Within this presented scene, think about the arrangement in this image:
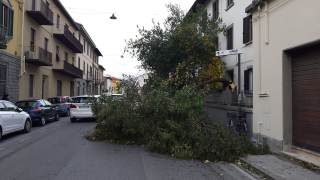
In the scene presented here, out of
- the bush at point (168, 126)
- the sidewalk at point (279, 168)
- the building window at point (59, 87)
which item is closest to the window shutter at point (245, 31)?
the bush at point (168, 126)

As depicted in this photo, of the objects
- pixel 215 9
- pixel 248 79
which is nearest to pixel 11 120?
pixel 248 79

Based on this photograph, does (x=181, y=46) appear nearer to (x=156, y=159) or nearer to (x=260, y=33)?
(x=260, y=33)

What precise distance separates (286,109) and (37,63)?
24533 millimetres

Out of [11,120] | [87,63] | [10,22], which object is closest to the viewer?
[11,120]

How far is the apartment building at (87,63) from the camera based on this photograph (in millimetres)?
56181

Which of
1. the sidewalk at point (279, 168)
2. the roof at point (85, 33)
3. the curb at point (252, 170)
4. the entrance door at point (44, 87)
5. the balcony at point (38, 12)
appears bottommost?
the curb at point (252, 170)

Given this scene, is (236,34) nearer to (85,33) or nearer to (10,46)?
(10,46)

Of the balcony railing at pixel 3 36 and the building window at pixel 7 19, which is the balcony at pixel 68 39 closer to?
the building window at pixel 7 19

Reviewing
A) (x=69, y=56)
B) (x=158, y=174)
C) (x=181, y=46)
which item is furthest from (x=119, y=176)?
(x=69, y=56)

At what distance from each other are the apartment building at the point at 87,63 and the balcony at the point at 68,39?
5.03m

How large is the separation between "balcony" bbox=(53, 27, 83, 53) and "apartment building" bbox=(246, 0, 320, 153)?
29.5m

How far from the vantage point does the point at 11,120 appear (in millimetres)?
16172

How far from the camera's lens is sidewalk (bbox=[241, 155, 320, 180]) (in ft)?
26.8

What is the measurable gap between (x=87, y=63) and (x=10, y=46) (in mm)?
37400
